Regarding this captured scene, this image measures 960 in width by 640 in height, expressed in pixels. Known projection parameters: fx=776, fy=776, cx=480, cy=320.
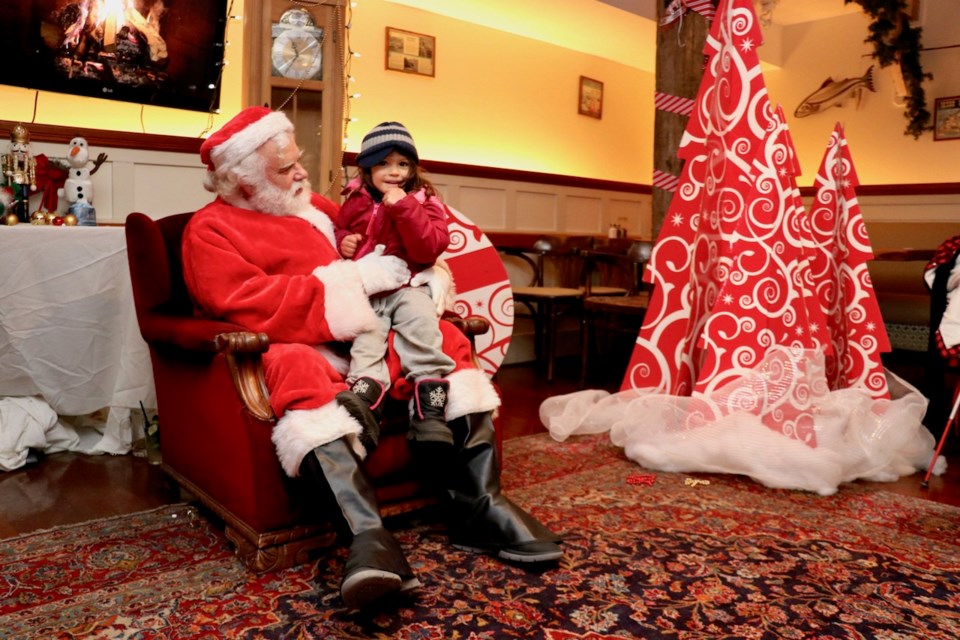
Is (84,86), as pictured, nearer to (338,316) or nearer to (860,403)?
(338,316)

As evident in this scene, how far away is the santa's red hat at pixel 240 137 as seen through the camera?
224 centimetres

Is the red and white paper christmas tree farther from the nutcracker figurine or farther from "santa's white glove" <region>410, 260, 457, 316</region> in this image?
the nutcracker figurine

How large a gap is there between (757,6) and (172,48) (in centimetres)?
485

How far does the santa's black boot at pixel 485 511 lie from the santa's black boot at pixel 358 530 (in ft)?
1.04

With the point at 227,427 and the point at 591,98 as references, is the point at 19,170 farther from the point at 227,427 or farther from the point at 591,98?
the point at 591,98

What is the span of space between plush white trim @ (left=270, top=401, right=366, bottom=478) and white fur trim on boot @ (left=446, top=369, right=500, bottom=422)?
32 centimetres

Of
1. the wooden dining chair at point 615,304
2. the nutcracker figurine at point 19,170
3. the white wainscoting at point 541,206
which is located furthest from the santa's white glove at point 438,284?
the white wainscoting at point 541,206

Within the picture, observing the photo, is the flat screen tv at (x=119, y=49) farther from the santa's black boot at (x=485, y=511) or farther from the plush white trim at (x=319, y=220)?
the santa's black boot at (x=485, y=511)

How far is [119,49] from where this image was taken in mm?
3719

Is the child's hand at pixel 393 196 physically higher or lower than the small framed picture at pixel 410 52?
lower

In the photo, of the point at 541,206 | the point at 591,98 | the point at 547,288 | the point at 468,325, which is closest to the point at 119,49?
the point at 468,325

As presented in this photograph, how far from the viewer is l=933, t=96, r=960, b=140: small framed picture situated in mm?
6703

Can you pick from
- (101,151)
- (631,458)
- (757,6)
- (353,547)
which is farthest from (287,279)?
(757,6)

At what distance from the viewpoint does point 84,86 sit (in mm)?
3635
